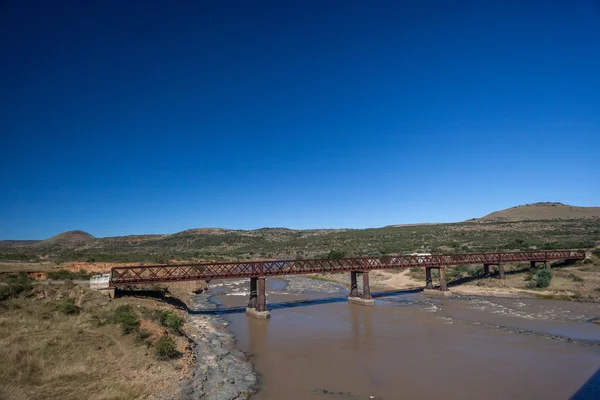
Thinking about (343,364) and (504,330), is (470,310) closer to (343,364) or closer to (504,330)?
(504,330)

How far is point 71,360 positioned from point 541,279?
4372 centimetres

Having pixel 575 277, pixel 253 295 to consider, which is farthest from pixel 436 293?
pixel 253 295

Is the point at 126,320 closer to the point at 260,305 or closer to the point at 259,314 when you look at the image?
the point at 259,314

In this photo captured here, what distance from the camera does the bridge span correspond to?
26562mm

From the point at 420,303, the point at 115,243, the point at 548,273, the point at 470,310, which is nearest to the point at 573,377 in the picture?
the point at 470,310

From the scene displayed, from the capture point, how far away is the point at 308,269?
33531 mm

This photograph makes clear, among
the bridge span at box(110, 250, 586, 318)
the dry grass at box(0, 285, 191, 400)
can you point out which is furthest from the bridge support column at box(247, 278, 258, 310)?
the dry grass at box(0, 285, 191, 400)

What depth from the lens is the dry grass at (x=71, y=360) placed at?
1150 cm

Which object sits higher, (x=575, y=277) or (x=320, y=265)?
(x=320, y=265)

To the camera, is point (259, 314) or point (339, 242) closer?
point (259, 314)

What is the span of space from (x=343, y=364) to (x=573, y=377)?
10.3 metres

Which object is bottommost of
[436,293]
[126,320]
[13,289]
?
[436,293]

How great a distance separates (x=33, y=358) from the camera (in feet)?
43.2

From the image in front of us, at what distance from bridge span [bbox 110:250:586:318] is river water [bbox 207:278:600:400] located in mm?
2328
